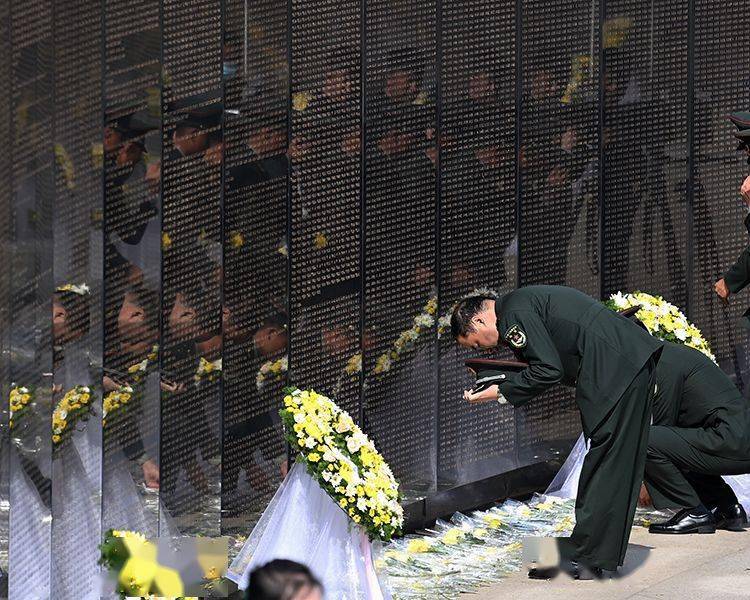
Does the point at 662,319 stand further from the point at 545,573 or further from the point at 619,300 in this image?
the point at 545,573

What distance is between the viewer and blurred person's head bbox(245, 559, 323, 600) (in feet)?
11.5

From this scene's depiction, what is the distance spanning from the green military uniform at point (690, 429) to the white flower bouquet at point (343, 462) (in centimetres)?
126

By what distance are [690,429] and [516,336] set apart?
1.18 m

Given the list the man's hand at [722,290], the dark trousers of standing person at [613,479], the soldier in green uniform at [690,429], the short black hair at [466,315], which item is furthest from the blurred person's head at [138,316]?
the man's hand at [722,290]

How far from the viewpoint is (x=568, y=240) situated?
809cm

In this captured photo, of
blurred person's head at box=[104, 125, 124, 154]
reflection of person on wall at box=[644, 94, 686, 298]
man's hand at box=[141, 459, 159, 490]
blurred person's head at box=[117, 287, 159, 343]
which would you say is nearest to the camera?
blurred person's head at box=[104, 125, 124, 154]

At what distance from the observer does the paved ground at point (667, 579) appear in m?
6.30

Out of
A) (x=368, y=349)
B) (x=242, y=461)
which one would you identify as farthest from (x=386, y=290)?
(x=242, y=461)

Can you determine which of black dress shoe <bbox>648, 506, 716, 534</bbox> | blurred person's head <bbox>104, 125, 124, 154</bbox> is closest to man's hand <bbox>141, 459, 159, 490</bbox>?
blurred person's head <bbox>104, 125, 124, 154</bbox>

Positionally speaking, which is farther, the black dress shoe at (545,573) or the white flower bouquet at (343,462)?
the black dress shoe at (545,573)

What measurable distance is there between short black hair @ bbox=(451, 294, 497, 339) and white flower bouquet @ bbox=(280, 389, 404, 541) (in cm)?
49

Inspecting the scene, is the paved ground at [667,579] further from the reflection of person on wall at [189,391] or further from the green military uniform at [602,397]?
the reflection of person on wall at [189,391]

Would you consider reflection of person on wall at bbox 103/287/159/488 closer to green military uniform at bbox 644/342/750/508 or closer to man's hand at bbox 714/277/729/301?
green military uniform at bbox 644/342/750/508

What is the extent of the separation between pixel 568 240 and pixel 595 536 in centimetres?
202
